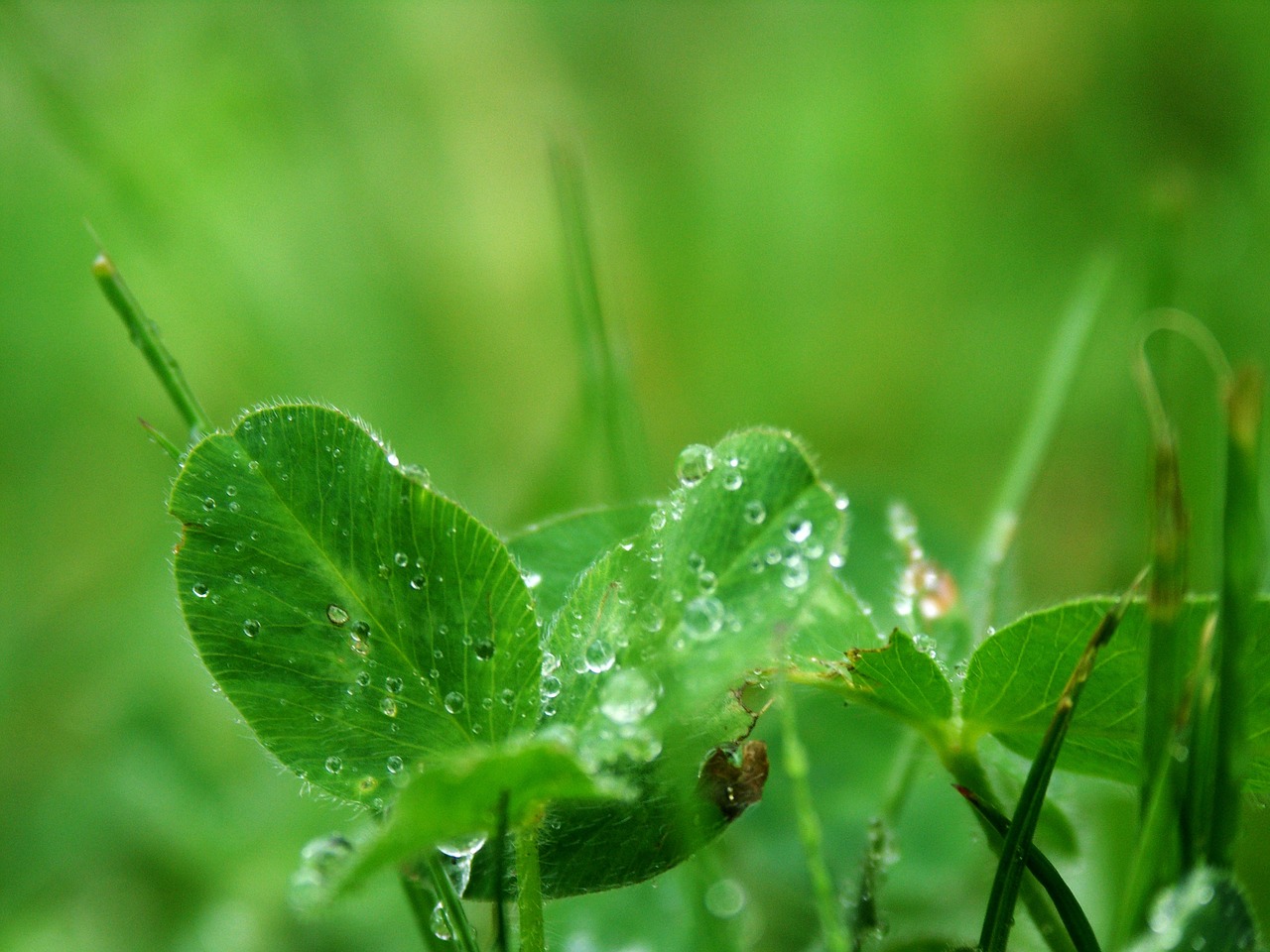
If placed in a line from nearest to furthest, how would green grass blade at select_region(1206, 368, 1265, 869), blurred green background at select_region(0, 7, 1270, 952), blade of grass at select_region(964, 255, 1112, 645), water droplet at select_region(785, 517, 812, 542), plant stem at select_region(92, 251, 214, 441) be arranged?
green grass blade at select_region(1206, 368, 1265, 869)
water droplet at select_region(785, 517, 812, 542)
plant stem at select_region(92, 251, 214, 441)
blade of grass at select_region(964, 255, 1112, 645)
blurred green background at select_region(0, 7, 1270, 952)

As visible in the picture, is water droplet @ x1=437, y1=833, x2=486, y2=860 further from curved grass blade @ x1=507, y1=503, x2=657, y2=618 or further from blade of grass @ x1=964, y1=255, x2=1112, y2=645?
blade of grass @ x1=964, y1=255, x2=1112, y2=645

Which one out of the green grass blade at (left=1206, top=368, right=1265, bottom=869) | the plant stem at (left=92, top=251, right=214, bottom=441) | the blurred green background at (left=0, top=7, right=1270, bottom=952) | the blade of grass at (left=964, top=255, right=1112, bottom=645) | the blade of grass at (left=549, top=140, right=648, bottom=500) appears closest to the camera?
the green grass blade at (left=1206, top=368, right=1265, bottom=869)

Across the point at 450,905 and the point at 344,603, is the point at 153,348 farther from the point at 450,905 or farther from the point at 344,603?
the point at 450,905

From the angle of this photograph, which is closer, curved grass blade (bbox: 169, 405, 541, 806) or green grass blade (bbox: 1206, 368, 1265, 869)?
green grass blade (bbox: 1206, 368, 1265, 869)

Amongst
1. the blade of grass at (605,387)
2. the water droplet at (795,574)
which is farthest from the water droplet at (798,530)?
the blade of grass at (605,387)

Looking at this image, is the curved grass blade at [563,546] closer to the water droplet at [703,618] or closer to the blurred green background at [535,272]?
the water droplet at [703,618]

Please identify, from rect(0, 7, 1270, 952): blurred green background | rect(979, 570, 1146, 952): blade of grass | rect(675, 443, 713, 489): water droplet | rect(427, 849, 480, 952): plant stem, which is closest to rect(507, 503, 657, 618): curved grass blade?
rect(675, 443, 713, 489): water droplet
